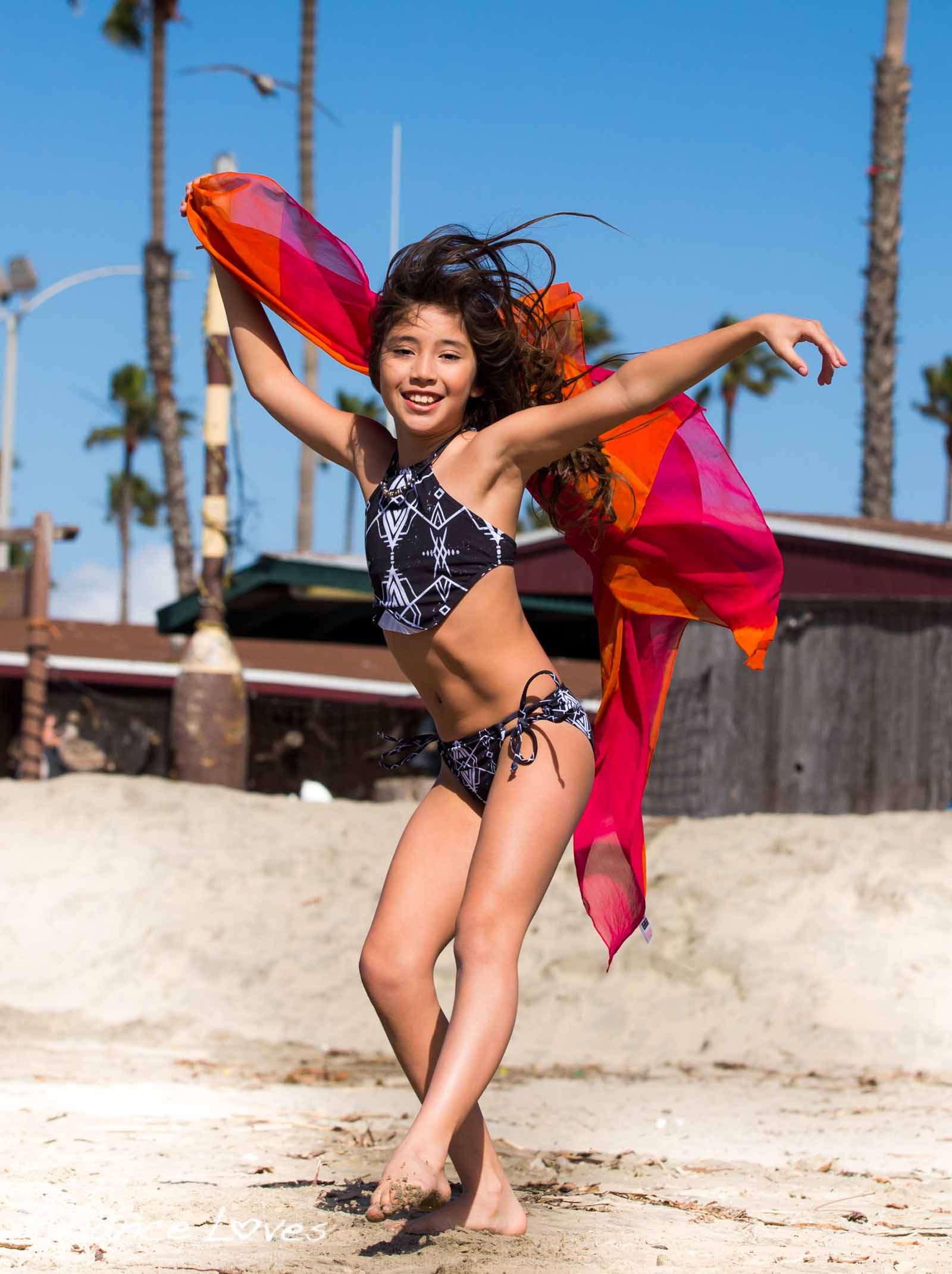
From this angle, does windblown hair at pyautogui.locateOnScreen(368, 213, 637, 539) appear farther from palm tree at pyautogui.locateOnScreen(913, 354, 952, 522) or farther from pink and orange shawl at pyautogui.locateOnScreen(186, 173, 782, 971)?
palm tree at pyautogui.locateOnScreen(913, 354, 952, 522)

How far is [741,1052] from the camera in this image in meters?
7.15

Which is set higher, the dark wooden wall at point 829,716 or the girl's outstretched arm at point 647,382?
the girl's outstretched arm at point 647,382

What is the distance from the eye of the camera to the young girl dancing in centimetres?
303

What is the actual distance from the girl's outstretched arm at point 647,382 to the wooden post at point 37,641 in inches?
348

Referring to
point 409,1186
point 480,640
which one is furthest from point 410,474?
point 409,1186

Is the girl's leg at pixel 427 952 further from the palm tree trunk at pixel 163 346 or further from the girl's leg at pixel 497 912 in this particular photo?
the palm tree trunk at pixel 163 346

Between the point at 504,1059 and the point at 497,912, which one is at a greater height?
the point at 497,912

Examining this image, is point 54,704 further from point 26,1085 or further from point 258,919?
point 26,1085

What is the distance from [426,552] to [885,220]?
1372 cm

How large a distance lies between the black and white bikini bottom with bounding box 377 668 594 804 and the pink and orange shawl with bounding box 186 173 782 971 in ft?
1.25

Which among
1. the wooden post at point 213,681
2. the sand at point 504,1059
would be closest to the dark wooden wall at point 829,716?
the sand at point 504,1059

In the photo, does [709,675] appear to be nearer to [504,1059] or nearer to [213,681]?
[213,681]

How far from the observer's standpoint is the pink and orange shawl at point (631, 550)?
3713 millimetres

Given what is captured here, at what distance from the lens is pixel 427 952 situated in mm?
3238
